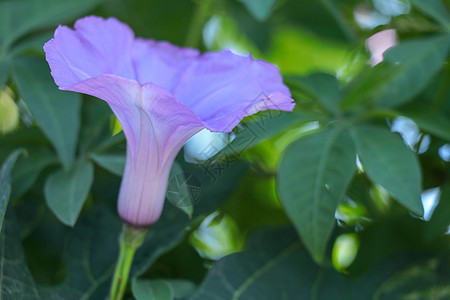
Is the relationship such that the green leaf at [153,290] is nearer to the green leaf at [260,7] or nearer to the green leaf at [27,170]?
the green leaf at [27,170]

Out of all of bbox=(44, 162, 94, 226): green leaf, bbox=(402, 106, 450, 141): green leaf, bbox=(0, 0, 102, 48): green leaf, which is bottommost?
bbox=(44, 162, 94, 226): green leaf

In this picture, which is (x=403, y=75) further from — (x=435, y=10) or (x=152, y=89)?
(x=152, y=89)

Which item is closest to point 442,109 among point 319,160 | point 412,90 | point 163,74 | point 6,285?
point 412,90

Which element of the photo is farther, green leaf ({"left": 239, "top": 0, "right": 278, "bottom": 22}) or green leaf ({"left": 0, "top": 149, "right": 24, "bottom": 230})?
green leaf ({"left": 239, "top": 0, "right": 278, "bottom": 22})

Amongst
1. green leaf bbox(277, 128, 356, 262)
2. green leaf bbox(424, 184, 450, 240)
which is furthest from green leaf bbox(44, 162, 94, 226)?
green leaf bbox(424, 184, 450, 240)

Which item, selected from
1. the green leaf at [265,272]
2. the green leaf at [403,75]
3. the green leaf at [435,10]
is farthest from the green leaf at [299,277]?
the green leaf at [435,10]

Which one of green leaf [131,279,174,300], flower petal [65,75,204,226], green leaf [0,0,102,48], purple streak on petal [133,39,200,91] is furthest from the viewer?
green leaf [0,0,102,48]

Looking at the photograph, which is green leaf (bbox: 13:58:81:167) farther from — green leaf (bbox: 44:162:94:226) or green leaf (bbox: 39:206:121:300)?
green leaf (bbox: 39:206:121:300)
